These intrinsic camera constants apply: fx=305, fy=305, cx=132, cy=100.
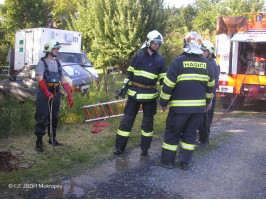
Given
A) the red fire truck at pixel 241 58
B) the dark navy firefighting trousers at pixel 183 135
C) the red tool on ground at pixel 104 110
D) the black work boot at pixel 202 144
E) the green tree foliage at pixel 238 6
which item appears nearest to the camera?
the dark navy firefighting trousers at pixel 183 135

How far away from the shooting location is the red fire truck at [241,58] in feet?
29.3

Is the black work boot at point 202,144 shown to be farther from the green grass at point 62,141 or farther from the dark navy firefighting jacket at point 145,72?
the dark navy firefighting jacket at point 145,72

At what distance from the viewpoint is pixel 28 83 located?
31.1 ft

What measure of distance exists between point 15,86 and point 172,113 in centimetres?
673

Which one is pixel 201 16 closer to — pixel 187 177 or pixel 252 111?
pixel 252 111

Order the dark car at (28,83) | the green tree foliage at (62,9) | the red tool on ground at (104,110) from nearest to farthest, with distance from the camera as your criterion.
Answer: the red tool on ground at (104,110) < the dark car at (28,83) < the green tree foliage at (62,9)

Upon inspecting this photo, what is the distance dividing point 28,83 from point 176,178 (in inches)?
265

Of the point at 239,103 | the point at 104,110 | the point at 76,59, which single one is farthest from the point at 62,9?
the point at 104,110

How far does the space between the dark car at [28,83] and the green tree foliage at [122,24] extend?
26.3ft

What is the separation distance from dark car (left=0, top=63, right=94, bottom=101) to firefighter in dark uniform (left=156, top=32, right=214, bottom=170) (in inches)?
197

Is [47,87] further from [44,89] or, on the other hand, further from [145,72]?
[145,72]

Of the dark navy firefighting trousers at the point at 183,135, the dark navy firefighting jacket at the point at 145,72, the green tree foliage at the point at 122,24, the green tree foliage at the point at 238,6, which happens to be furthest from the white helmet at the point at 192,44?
the green tree foliage at the point at 238,6

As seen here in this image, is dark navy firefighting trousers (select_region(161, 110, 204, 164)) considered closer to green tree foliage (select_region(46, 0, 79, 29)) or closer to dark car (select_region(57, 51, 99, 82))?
dark car (select_region(57, 51, 99, 82))

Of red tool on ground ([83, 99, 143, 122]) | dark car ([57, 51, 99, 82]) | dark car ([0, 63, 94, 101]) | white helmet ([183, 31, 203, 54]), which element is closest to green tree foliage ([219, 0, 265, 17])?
dark car ([57, 51, 99, 82])
